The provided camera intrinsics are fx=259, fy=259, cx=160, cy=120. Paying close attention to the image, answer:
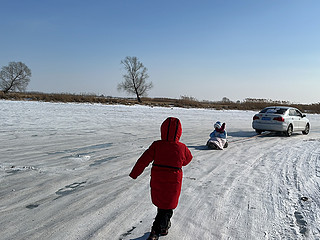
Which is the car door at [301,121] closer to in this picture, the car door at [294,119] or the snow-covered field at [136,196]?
the car door at [294,119]

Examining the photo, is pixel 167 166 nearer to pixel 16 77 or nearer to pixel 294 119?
pixel 294 119

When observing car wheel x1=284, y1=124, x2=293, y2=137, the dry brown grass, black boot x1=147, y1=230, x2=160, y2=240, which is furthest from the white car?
the dry brown grass

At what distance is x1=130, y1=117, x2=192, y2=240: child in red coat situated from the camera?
10.2 ft

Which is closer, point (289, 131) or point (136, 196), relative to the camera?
point (136, 196)

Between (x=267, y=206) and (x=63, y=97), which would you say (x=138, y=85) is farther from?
(x=267, y=206)

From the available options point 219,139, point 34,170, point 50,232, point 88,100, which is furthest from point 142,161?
point 88,100

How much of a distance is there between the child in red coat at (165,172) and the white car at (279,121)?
11582mm

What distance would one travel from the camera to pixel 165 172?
312 centimetres

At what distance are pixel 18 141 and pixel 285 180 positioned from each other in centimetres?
803

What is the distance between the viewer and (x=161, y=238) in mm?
3180

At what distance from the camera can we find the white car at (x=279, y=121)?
13255 millimetres

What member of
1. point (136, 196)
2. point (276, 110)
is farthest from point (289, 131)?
point (136, 196)

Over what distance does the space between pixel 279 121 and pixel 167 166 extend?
11.8m

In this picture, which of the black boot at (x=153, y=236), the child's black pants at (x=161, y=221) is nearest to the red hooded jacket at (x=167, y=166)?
the child's black pants at (x=161, y=221)
